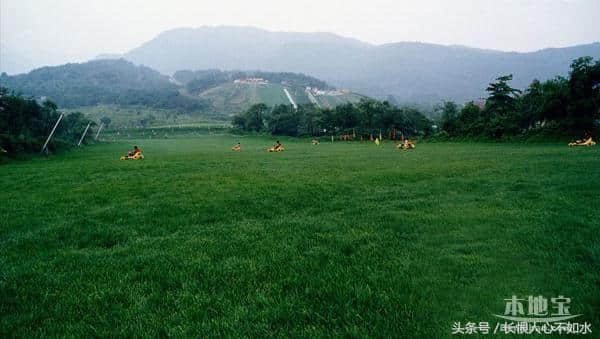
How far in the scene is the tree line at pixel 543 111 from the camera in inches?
1673

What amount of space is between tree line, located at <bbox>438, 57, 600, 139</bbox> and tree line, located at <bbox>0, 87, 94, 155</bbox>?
2573 inches

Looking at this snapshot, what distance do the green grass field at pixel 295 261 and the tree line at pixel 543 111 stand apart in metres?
40.2

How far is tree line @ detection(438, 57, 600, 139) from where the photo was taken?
42.5 meters

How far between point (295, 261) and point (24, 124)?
6561 centimetres

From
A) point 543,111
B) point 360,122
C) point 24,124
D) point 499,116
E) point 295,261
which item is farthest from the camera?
point 360,122

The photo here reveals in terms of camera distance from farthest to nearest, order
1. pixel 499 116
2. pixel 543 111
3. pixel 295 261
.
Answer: pixel 499 116 < pixel 543 111 < pixel 295 261

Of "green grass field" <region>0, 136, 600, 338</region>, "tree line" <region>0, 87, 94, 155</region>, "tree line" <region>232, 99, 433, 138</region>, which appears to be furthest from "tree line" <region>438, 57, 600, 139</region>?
"tree line" <region>0, 87, 94, 155</region>

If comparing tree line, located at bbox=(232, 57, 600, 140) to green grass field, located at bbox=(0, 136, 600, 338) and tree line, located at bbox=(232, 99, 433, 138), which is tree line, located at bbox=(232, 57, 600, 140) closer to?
tree line, located at bbox=(232, 99, 433, 138)

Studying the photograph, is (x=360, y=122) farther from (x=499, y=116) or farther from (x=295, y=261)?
(x=295, y=261)

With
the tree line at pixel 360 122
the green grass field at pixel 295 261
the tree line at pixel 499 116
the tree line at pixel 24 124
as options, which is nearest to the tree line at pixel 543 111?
the tree line at pixel 499 116

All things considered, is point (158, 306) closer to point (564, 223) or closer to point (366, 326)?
point (366, 326)

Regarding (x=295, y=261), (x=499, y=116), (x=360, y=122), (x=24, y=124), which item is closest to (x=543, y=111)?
(x=499, y=116)

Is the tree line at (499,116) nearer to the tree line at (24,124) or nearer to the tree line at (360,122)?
the tree line at (360,122)

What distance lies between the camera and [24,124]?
54.0 meters
